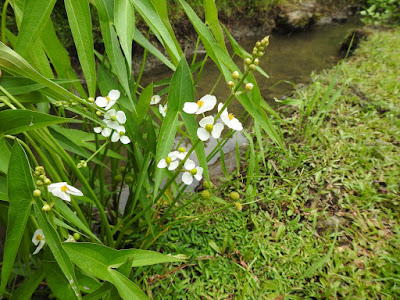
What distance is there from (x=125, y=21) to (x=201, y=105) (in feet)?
0.75

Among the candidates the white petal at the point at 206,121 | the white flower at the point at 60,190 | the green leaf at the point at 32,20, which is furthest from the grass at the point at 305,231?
the green leaf at the point at 32,20

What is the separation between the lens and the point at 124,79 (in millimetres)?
580

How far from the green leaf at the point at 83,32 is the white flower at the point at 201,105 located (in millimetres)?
205

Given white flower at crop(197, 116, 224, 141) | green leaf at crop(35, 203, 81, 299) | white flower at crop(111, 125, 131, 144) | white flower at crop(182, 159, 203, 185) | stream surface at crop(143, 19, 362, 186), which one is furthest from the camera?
stream surface at crop(143, 19, 362, 186)

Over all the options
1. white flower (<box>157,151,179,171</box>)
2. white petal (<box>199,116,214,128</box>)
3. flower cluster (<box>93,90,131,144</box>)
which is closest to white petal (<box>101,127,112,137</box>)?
flower cluster (<box>93,90,131,144</box>)

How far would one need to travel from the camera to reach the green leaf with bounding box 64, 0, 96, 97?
1.73 ft

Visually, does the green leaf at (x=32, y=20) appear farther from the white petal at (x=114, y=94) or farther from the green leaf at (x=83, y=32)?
the white petal at (x=114, y=94)

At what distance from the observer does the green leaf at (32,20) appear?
0.49 m

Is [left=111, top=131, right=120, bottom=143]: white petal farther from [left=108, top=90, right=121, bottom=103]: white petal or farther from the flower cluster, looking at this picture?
[left=108, top=90, right=121, bottom=103]: white petal

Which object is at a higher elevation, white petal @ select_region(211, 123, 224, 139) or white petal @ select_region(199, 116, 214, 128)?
white petal @ select_region(199, 116, 214, 128)

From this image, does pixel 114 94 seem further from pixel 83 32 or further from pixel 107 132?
pixel 83 32

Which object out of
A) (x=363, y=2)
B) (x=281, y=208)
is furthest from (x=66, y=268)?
(x=363, y=2)

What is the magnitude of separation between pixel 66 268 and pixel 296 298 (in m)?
0.91

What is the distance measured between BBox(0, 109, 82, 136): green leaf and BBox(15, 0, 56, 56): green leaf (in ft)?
0.39
